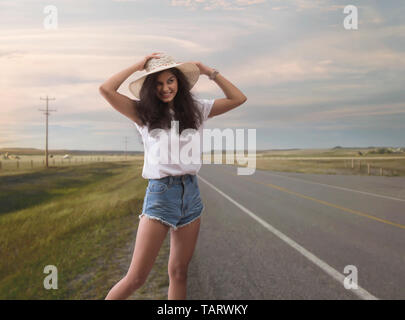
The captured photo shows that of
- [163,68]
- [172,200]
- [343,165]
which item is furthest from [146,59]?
[343,165]

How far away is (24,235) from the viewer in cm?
1148

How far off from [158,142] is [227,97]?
2.16ft

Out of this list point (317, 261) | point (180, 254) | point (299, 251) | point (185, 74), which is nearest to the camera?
point (185, 74)

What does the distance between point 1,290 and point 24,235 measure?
17.3 feet

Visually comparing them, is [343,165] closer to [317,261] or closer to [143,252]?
[317,261]

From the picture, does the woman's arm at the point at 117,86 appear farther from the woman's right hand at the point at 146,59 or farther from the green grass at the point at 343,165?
the green grass at the point at 343,165

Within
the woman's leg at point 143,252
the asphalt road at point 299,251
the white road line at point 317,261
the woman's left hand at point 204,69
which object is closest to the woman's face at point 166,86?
the woman's left hand at point 204,69

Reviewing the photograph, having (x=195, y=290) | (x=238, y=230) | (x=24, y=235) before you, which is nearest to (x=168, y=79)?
(x=195, y=290)

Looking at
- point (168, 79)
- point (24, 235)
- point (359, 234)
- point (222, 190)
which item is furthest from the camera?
point (222, 190)

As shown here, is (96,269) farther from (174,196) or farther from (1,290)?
(174,196)

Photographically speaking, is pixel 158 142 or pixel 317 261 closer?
pixel 158 142

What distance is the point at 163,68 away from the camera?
245 centimetres

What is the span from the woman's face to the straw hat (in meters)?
0.07

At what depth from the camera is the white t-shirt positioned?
2.50m
